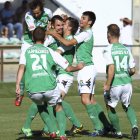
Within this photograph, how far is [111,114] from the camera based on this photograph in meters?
6.86

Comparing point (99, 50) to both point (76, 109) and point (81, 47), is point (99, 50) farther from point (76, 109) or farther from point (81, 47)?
point (81, 47)

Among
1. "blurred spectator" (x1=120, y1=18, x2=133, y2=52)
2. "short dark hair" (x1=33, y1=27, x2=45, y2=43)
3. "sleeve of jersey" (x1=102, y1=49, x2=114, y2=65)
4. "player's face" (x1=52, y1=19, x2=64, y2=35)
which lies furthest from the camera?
"blurred spectator" (x1=120, y1=18, x2=133, y2=52)

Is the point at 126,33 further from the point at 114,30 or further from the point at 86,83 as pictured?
the point at 114,30

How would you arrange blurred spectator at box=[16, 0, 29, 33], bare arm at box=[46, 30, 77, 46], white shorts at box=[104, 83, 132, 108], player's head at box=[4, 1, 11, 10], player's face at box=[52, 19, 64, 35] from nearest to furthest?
white shorts at box=[104, 83, 132, 108] → bare arm at box=[46, 30, 77, 46] → player's face at box=[52, 19, 64, 35] → player's head at box=[4, 1, 11, 10] → blurred spectator at box=[16, 0, 29, 33]

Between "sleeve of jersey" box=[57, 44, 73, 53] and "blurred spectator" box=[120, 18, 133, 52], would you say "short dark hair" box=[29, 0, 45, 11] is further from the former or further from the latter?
"blurred spectator" box=[120, 18, 133, 52]

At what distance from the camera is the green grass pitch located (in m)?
7.26

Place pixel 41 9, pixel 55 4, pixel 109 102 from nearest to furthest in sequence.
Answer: pixel 109 102 → pixel 41 9 → pixel 55 4

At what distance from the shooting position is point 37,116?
31.5ft

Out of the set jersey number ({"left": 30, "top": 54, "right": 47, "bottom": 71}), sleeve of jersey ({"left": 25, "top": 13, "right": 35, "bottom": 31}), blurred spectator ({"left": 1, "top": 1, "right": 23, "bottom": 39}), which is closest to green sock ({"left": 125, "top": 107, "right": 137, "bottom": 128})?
jersey number ({"left": 30, "top": 54, "right": 47, "bottom": 71})

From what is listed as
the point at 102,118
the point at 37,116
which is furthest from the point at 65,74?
the point at 37,116

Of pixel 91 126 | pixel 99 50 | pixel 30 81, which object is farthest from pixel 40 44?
pixel 99 50

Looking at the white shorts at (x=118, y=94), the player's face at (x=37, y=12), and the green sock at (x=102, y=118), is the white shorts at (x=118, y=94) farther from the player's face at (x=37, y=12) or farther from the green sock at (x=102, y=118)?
the player's face at (x=37, y=12)

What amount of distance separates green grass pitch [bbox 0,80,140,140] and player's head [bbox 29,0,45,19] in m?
2.10

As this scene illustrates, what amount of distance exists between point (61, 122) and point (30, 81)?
749 millimetres
